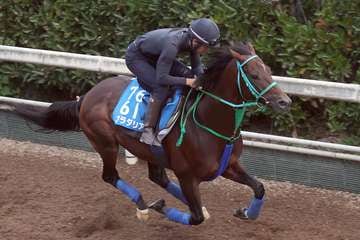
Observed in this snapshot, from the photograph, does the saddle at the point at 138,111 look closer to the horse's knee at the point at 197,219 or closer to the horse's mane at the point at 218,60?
the horse's mane at the point at 218,60

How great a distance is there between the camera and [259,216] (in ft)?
20.8

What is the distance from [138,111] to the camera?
6.02 metres

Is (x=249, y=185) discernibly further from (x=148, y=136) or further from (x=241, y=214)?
(x=148, y=136)

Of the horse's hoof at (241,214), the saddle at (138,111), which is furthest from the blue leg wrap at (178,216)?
the saddle at (138,111)

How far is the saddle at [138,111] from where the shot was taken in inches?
226

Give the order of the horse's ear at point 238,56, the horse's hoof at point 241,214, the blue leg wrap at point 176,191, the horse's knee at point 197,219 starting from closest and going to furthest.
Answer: the horse's ear at point 238,56 → the horse's knee at point 197,219 → the horse's hoof at point 241,214 → the blue leg wrap at point 176,191

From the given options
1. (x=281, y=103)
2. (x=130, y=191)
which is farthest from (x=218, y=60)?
(x=130, y=191)

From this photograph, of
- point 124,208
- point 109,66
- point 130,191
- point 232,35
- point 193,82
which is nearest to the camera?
point 193,82

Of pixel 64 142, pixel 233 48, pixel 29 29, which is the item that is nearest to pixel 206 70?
pixel 233 48

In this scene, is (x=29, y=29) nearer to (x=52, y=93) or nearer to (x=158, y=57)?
(x=52, y=93)

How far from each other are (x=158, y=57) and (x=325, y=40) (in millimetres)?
2003

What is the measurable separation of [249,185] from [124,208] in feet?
4.53

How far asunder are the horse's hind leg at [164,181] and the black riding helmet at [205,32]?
151 centimetres

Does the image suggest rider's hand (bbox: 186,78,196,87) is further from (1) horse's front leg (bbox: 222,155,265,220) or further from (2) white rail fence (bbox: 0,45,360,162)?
(2) white rail fence (bbox: 0,45,360,162)
